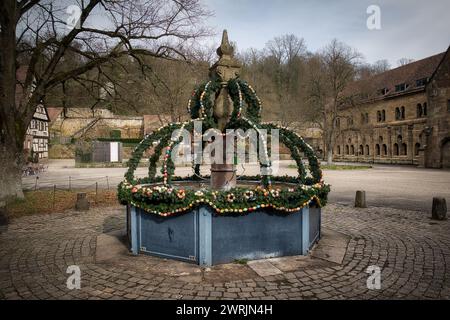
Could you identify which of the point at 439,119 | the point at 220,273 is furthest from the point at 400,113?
the point at 220,273

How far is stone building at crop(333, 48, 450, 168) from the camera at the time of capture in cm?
3334

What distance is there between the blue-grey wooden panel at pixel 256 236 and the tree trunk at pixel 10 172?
33.9ft

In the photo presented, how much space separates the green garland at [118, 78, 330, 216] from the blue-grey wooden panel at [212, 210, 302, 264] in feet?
0.76

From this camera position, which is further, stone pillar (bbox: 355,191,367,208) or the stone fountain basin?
stone pillar (bbox: 355,191,367,208)

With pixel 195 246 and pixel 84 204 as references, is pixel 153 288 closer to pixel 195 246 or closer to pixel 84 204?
pixel 195 246

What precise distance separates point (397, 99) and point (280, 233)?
45.8 metres

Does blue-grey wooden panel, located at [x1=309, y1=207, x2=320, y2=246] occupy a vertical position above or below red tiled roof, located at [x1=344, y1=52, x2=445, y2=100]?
below

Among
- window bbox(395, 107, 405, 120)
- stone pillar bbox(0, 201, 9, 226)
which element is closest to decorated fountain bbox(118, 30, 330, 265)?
stone pillar bbox(0, 201, 9, 226)

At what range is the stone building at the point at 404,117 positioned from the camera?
33344 millimetres

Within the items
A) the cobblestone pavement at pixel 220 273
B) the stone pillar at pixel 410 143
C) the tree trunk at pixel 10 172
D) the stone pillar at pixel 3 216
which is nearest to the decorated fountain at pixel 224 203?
the cobblestone pavement at pixel 220 273

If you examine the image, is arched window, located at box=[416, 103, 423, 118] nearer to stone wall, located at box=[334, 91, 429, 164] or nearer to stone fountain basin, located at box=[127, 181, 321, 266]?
stone wall, located at box=[334, 91, 429, 164]

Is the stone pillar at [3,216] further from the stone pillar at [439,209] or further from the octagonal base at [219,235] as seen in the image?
the stone pillar at [439,209]

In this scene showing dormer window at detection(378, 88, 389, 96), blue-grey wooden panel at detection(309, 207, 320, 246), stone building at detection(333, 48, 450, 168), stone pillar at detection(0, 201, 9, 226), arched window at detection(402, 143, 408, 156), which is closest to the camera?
blue-grey wooden panel at detection(309, 207, 320, 246)

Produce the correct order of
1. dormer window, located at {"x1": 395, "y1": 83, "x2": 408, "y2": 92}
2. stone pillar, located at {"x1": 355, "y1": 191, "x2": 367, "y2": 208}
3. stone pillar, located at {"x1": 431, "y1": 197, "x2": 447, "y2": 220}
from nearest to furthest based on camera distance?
1. stone pillar, located at {"x1": 431, "y1": 197, "x2": 447, "y2": 220}
2. stone pillar, located at {"x1": 355, "y1": 191, "x2": 367, "y2": 208}
3. dormer window, located at {"x1": 395, "y1": 83, "x2": 408, "y2": 92}
